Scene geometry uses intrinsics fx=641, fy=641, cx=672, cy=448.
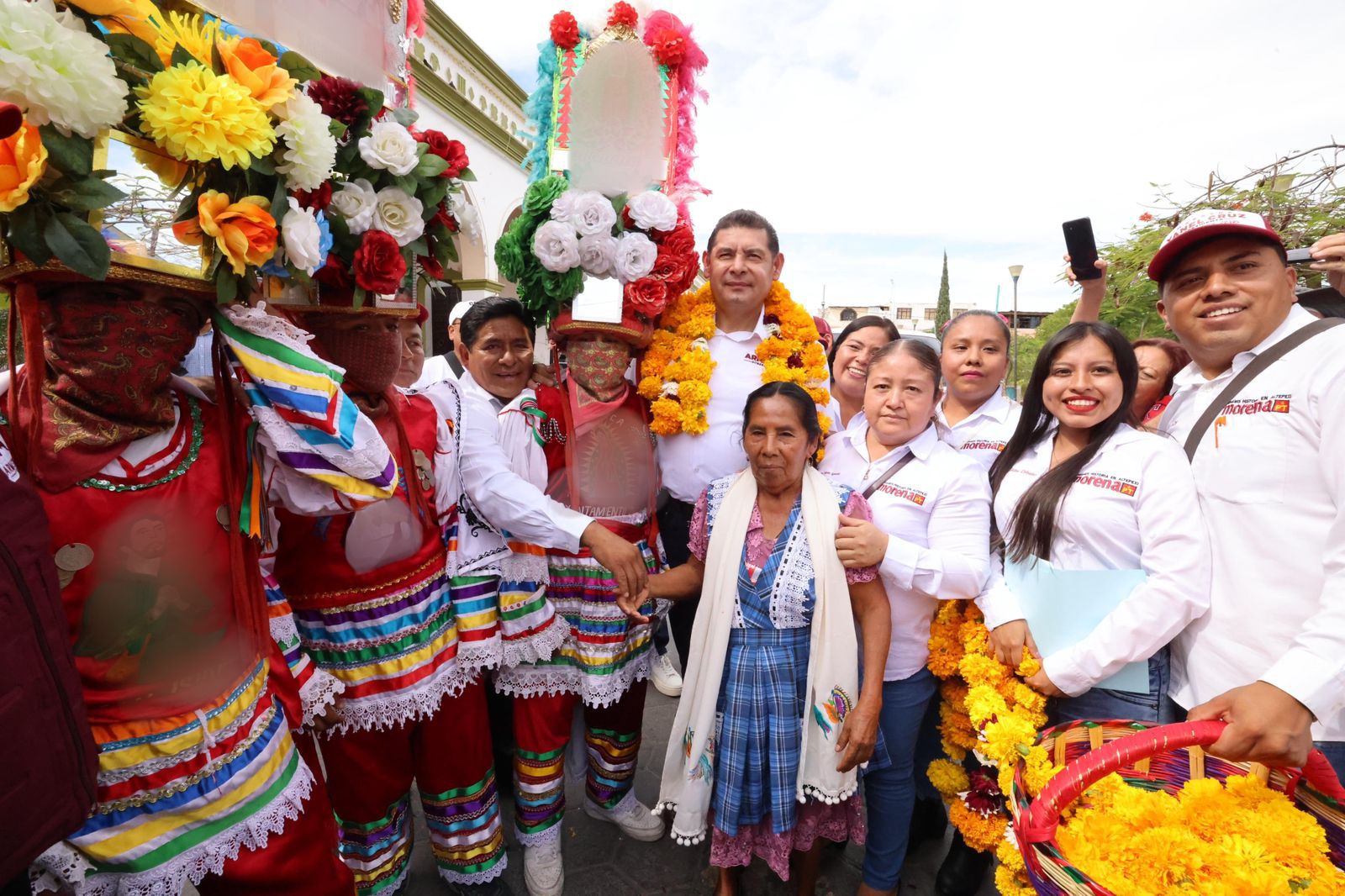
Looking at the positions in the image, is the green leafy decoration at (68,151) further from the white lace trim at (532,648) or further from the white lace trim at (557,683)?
the white lace trim at (557,683)

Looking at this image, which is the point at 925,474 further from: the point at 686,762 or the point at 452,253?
the point at 452,253

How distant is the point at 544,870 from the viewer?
2686 millimetres

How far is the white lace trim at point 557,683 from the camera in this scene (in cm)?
263

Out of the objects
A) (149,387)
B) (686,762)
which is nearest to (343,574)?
(149,387)

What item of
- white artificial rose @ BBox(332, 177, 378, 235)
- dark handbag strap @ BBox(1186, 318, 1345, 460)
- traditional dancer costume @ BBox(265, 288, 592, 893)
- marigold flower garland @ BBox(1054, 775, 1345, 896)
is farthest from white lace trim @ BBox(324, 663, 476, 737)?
dark handbag strap @ BBox(1186, 318, 1345, 460)

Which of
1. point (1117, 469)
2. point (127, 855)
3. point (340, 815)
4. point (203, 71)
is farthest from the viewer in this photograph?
point (340, 815)

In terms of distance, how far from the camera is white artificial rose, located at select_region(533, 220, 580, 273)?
2523mm

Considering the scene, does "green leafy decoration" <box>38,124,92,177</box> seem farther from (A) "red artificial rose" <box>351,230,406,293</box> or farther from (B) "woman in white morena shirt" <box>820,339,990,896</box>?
(B) "woman in white morena shirt" <box>820,339,990,896</box>

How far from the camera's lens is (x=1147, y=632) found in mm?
1988

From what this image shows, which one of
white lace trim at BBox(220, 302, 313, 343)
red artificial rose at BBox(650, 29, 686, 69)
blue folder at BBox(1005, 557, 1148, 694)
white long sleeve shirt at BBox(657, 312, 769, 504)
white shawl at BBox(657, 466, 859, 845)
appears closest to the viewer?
white lace trim at BBox(220, 302, 313, 343)

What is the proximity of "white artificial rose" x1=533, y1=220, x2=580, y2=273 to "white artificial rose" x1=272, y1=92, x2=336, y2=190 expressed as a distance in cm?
100

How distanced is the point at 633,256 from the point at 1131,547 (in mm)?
2069

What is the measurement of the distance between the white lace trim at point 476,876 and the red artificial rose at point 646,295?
2.34 m

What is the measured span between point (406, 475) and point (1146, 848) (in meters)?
2.38
